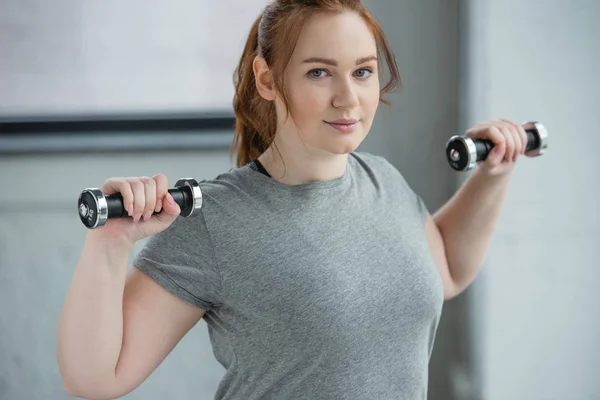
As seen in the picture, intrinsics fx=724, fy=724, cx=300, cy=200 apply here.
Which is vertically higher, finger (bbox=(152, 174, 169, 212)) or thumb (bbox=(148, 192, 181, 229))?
finger (bbox=(152, 174, 169, 212))

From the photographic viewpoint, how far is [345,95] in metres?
0.96

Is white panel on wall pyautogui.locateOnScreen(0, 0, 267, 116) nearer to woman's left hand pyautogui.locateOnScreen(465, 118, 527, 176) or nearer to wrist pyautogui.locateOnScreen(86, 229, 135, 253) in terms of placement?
woman's left hand pyautogui.locateOnScreen(465, 118, 527, 176)

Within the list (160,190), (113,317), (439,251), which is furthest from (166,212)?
(439,251)

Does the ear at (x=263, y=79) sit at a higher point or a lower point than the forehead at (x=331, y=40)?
lower

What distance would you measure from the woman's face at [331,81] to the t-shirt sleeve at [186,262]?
0.20 m

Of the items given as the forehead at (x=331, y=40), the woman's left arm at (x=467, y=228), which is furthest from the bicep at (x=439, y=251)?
the forehead at (x=331, y=40)

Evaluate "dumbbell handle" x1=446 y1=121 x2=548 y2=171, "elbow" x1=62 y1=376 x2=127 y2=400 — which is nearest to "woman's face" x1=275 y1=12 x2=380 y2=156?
"dumbbell handle" x1=446 y1=121 x2=548 y2=171

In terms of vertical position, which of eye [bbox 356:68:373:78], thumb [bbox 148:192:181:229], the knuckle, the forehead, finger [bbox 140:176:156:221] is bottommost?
thumb [bbox 148:192:181:229]

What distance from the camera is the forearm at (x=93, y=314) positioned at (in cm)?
85

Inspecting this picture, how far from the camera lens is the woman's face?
0.96 metres

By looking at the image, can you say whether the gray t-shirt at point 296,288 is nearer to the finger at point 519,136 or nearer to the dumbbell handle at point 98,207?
the dumbbell handle at point 98,207

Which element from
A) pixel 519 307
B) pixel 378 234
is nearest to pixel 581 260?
pixel 519 307

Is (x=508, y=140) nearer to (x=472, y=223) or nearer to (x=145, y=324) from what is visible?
(x=472, y=223)

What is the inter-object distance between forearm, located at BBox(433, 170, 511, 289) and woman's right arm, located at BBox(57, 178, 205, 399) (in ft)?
1.59
